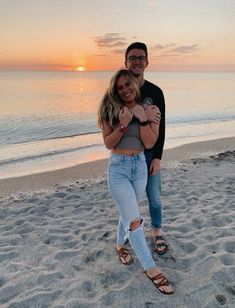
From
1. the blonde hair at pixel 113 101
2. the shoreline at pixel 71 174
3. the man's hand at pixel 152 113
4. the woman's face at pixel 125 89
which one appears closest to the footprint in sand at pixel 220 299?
the man's hand at pixel 152 113

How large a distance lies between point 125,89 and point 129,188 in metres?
0.98

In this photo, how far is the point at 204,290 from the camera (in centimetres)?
382

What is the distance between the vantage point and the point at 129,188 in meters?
3.72

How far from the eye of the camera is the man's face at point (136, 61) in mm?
3820

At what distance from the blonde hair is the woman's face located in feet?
0.07

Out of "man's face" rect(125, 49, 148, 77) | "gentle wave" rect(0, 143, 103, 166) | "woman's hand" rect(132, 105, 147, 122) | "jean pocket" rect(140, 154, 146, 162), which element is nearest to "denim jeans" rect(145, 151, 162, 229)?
"jean pocket" rect(140, 154, 146, 162)

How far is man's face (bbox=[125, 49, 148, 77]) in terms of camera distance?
12.5ft

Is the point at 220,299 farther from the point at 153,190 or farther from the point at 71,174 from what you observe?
the point at 71,174

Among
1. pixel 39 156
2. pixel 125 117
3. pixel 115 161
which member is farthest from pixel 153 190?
pixel 39 156

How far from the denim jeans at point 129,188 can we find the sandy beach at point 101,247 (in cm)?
53

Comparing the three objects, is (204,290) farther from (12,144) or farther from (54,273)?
(12,144)

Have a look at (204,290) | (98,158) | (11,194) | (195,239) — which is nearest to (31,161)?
(98,158)

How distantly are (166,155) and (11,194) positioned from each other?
5187 mm

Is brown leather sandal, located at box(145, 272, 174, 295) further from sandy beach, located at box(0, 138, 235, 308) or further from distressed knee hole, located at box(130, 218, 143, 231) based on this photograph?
distressed knee hole, located at box(130, 218, 143, 231)
